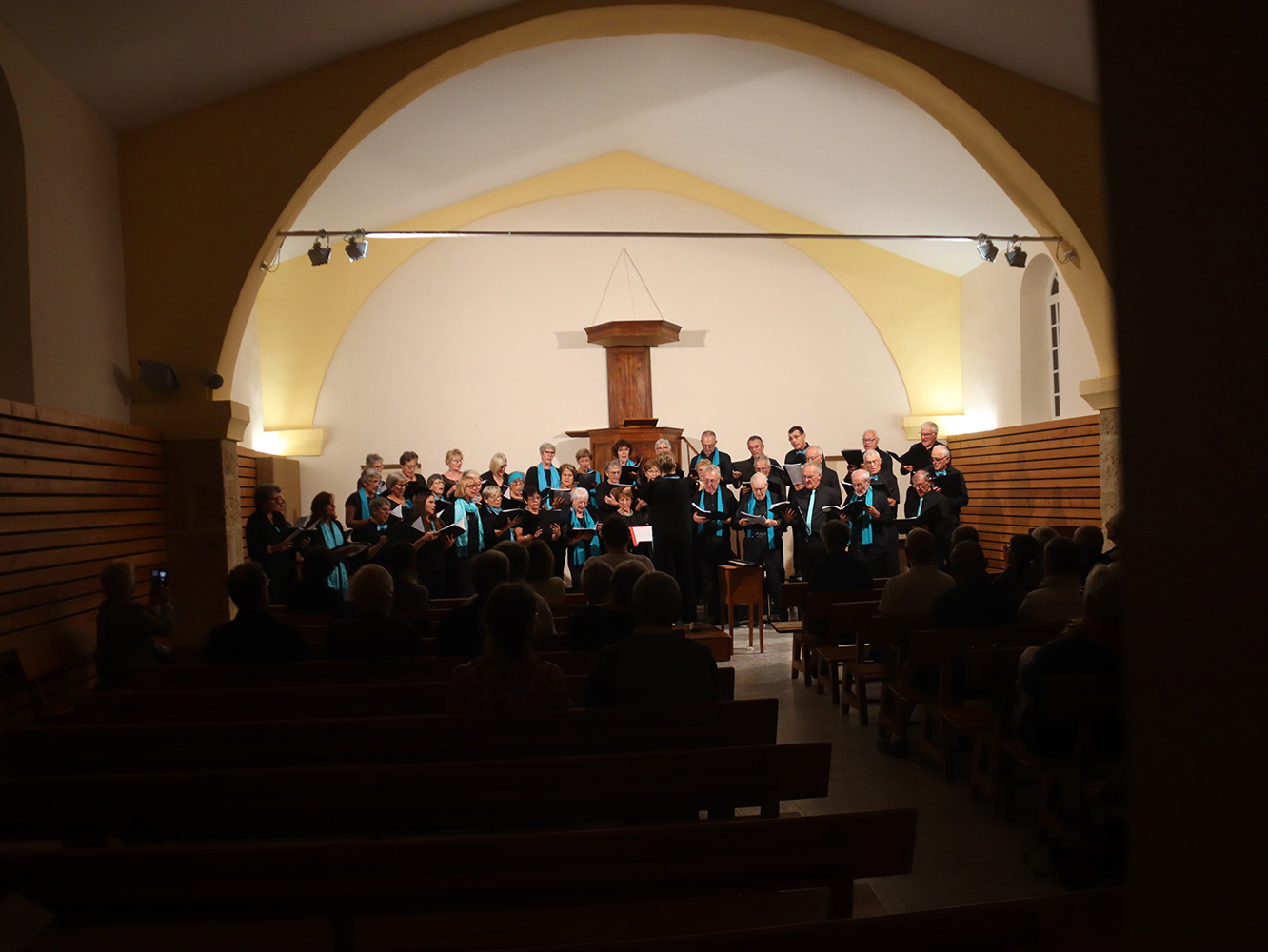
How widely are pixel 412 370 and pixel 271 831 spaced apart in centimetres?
1083

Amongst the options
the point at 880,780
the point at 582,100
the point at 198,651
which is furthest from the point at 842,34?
the point at 198,651

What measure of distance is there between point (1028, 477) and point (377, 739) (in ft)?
31.4

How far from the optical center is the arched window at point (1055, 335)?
37.6ft

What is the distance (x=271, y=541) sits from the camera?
293 inches

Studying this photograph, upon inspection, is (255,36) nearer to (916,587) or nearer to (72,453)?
(72,453)

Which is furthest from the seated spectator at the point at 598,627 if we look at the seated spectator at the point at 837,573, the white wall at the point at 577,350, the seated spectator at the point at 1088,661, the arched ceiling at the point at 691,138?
the white wall at the point at 577,350

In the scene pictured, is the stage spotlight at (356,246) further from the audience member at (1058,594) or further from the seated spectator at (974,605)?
the audience member at (1058,594)

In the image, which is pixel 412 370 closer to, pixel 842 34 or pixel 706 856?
pixel 842 34

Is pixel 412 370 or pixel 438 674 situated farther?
pixel 412 370

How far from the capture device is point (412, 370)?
502 inches

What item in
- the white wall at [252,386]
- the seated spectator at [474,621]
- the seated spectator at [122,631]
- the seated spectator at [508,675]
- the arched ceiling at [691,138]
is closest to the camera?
the seated spectator at [508,675]

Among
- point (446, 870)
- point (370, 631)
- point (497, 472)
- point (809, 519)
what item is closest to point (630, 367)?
point (497, 472)

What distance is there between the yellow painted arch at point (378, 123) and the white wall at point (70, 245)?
0.72 feet

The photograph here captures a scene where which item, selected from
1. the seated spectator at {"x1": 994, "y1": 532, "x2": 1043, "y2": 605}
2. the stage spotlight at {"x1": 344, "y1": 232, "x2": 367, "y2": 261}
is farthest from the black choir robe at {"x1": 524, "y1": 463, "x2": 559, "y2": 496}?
the seated spectator at {"x1": 994, "y1": 532, "x2": 1043, "y2": 605}
